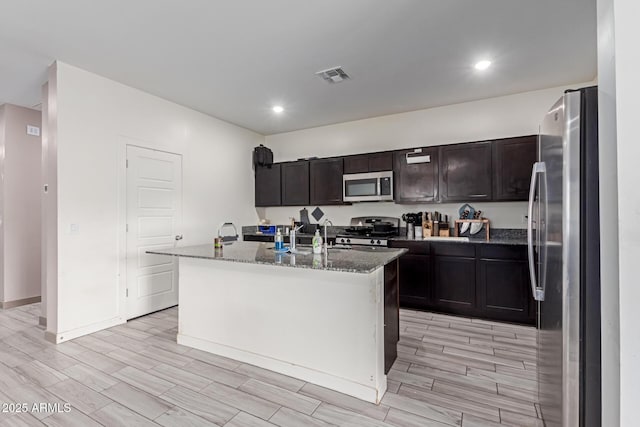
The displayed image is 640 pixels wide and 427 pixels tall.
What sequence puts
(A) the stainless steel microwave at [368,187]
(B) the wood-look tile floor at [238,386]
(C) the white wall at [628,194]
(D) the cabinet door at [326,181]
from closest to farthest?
(C) the white wall at [628,194], (B) the wood-look tile floor at [238,386], (A) the stainless steel microwave at [368,187], (D) the cabinet door at [326,181]

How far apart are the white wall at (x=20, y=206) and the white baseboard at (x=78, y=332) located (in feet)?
5.78

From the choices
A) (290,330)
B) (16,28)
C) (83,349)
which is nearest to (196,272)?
(290,330)

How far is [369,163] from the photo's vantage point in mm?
4543

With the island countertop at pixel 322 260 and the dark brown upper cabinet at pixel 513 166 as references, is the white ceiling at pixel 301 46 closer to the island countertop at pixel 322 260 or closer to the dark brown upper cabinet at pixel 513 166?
the dark brown upper cabinet at pixel 513 166

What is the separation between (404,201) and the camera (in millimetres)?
4277

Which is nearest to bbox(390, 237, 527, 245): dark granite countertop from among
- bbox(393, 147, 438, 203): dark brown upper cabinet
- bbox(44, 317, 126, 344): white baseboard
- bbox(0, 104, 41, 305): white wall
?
bbox(393, 147, 438, 203): dark brown upper cabinet

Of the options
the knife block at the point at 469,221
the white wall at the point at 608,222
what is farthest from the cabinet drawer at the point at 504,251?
the white wall at the point at 608,222

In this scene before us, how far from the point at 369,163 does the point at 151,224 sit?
10.4 ft

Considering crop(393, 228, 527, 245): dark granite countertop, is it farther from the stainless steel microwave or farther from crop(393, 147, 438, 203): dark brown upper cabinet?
the stainless steel microwave

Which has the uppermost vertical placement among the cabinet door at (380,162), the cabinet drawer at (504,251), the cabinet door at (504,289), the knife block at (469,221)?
the cabinet door at (380,162)

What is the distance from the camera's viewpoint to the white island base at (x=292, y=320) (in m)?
2.09

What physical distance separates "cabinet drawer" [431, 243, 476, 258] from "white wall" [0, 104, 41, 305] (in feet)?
18.6

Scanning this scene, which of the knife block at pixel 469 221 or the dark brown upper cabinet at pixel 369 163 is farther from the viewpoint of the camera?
the dark brown upper cabinet at pixel 369 163

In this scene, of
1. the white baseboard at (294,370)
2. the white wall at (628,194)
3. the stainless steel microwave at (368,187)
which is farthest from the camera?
the stainless steel microwave at (368,187)
